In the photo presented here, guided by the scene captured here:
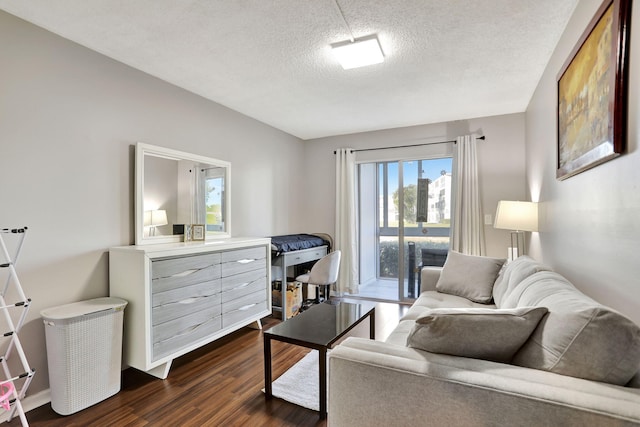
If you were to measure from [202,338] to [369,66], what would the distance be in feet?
8.82

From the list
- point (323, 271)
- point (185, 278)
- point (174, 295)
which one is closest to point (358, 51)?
point (185, 278)

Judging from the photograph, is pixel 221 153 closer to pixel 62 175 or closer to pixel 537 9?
pixel 62 175

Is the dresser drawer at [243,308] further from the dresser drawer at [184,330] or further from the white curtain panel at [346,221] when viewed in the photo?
the white curtain panel at [346,221]

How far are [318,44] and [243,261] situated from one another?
2025 mm

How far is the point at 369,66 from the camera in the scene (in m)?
2.61

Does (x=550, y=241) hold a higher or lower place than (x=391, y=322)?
higher

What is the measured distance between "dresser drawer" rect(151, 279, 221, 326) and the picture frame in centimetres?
59

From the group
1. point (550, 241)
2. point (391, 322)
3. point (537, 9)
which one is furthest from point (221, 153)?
point (550, 241)

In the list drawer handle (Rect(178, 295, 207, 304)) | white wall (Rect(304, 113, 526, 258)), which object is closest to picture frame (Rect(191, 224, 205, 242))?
drawer handle (Rect(178, 295, 207, 304))

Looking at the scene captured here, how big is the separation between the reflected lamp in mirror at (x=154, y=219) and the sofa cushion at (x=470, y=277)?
263cm

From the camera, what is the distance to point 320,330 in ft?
6.97

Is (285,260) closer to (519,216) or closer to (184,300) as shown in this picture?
(184,300)

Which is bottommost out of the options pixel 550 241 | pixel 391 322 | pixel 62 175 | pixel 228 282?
pixel 391 322

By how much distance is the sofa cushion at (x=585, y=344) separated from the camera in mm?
946
